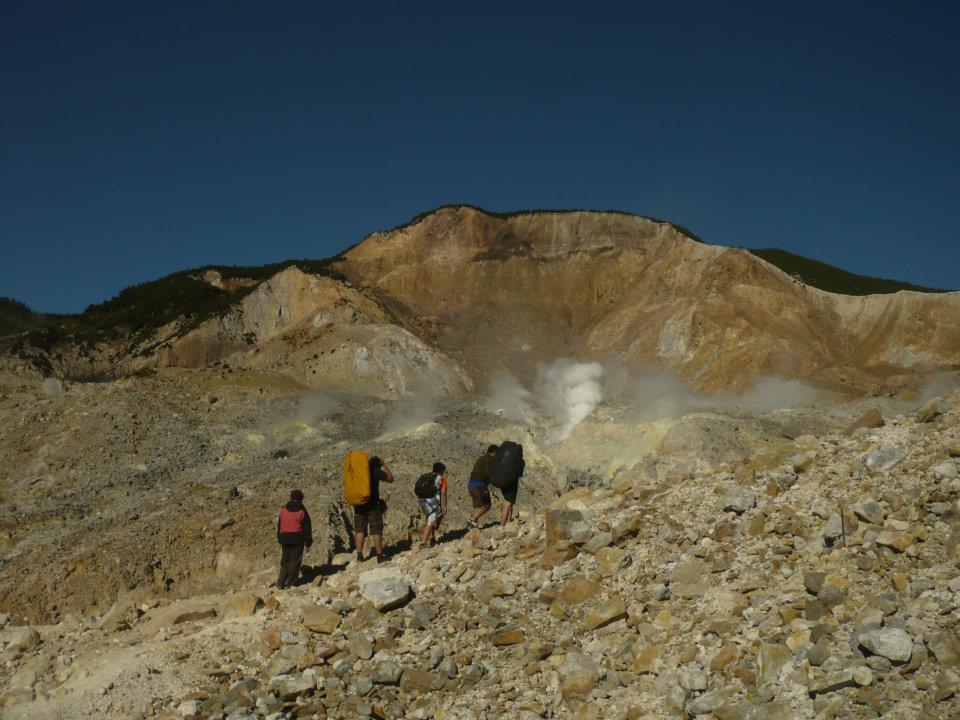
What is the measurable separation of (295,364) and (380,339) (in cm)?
479

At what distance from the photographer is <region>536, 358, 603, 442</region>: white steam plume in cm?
3575

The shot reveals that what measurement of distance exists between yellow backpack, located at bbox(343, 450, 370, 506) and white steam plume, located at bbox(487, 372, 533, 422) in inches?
907

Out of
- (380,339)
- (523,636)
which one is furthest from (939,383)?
(523,636)

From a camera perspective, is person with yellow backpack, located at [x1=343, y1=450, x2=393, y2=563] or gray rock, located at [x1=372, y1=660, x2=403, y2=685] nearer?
gray rock, located at [x1=372, y1=660, x2=403, y2=685]

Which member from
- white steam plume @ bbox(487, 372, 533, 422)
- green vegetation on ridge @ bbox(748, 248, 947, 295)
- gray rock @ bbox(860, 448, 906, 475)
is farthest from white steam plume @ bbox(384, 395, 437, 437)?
green vegetation on ridge @ bbox(748, 248, 947, 295)

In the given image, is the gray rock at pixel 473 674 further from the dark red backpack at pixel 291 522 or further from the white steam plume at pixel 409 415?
the white steam plume at pixel 409 415

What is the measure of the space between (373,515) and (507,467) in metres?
1.97

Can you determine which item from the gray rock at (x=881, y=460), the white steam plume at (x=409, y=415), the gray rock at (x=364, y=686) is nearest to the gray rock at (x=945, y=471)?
the gray rock at (x=881, y=460)

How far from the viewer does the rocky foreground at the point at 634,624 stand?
5070mm

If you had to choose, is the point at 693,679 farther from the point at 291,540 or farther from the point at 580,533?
the point at 291,540

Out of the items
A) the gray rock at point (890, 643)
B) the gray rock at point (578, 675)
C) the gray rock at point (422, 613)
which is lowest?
the gray rock at point (578, 675)

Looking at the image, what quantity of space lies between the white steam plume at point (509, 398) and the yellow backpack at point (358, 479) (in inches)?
907

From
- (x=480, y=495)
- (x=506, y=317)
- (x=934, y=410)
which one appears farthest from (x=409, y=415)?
(x=934, y=410)

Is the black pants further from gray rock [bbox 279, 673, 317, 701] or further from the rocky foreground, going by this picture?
gray rock [bbox 279, 673, 317, 701]
